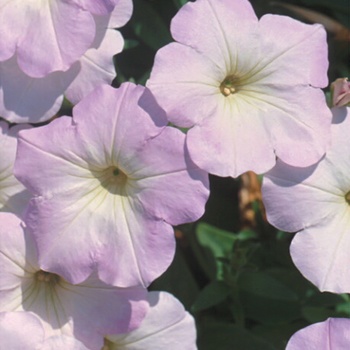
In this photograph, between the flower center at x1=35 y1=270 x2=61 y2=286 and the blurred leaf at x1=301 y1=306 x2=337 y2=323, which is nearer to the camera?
the flower center at x1=35 y1=270 x2=61 y2=286

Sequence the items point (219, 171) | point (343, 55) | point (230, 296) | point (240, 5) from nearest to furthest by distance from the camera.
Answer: point (219, 171) → point (240, 5) → point (230, 296) → point (343, 55)

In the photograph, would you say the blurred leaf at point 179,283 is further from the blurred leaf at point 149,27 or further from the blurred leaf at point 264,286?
the blurred leaf at point 149,27

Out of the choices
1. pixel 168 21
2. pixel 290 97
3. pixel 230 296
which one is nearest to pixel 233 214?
pixel 230 296

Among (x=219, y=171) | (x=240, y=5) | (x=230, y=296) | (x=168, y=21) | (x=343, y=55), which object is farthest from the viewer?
(x=343, y=55)

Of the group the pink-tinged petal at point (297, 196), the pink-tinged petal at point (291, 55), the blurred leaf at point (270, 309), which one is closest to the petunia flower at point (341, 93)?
the pink-tinged petal at point (291, 55)

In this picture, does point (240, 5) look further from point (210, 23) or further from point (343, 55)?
point (343, 55)

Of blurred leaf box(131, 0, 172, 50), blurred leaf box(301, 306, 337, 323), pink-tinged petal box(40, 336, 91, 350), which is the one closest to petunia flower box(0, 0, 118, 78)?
blurred leaf box(131, 0, 172, 50)

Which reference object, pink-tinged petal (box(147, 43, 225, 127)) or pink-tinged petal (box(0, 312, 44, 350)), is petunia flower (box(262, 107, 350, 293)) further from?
pink-tinged petal (box(0, 312, 44, 350))

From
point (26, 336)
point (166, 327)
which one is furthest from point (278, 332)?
point (26, 336)
